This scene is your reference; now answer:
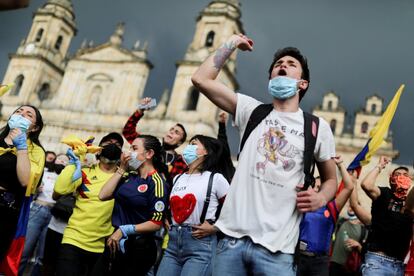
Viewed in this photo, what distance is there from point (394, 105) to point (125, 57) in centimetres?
3089

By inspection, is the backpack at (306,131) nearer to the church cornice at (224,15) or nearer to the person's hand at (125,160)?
the person's hand at (125,160)

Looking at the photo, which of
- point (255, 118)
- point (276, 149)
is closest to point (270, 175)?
point (276, 149)

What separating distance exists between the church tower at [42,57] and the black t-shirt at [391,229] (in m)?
33.7

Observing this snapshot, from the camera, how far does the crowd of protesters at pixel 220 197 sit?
260 centimetres

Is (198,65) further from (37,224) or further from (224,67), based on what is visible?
(37,224)

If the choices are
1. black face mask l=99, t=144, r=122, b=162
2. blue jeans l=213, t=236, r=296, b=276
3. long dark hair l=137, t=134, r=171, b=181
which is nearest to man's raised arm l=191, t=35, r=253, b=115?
blue jeans l=213, t=236, r=296, b=276

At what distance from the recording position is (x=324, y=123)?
279cm

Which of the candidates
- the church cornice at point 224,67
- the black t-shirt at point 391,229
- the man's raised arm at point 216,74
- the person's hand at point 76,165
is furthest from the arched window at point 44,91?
the man's raised arm at point 216,74

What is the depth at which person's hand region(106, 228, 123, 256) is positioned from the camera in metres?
4.07

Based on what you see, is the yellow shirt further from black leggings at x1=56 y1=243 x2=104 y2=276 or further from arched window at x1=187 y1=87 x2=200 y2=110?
arched window at x1=187 y1=87 x2=200 y2=110

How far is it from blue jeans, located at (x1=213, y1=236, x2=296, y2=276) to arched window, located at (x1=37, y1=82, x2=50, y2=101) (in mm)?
38479

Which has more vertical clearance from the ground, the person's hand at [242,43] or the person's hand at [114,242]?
the person's hand at [242,43]

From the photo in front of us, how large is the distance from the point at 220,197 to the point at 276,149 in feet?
5.41

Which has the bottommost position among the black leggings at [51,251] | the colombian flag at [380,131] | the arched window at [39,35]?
the black leggings at [51,251]
